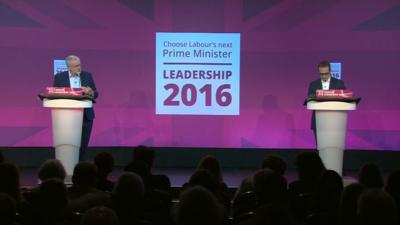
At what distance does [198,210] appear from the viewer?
8.48 ft

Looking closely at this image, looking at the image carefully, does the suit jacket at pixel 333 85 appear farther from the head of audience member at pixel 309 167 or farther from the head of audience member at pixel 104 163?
the head of audience member at pixel 104 163

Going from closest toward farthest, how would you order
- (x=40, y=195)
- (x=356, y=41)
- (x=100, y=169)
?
(x=40, y=195)
(x=100, y=169)
(x=356, y=41)

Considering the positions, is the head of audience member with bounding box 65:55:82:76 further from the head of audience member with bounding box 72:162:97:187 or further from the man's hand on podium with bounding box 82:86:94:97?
the head of audience member with bounding box 72:162:97:187

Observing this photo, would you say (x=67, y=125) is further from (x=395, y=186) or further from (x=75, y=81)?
(x=395, y=186)

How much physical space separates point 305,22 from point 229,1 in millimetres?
1158

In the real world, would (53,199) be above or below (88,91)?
below

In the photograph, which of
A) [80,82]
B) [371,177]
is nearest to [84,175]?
[371,177]

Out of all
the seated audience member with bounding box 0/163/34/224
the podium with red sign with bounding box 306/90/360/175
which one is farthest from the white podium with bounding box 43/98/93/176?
the podium with red sign with bounding box 306/90/360/175

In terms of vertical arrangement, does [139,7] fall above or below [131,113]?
above

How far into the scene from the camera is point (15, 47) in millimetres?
8453

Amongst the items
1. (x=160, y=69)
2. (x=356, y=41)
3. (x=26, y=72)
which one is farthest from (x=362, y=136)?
(x=26, y=72)

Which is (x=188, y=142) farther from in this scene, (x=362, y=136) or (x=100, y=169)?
(x=100, y=169)

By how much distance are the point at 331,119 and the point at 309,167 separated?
1781mm

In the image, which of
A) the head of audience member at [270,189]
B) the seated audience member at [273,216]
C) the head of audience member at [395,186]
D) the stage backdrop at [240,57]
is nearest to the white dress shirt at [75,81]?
the stage backdrop at [240,57]
